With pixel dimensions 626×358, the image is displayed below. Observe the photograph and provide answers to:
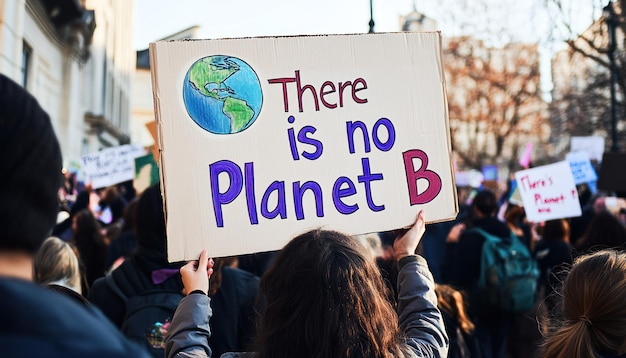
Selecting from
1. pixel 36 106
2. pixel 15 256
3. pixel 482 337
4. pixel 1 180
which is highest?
pixel 36 106

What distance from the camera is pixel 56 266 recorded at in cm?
334

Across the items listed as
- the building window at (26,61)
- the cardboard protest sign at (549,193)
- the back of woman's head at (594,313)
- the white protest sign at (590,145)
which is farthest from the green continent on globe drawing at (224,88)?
the building window at (26,61)

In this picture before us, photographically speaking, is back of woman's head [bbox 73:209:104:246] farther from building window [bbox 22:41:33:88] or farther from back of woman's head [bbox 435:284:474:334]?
building window [bbox 22:41:33:88]

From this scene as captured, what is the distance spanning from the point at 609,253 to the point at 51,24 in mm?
19567

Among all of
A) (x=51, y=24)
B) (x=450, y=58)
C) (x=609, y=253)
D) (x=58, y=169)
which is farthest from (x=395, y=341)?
(x=450, y=58)

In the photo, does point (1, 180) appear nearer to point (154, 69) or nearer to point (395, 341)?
point (395, 341)

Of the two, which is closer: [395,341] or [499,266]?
[395,341]

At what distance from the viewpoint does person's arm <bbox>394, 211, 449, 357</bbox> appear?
1974mm

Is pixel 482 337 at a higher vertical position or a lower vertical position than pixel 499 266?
lower

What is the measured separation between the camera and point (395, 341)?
1820 mm

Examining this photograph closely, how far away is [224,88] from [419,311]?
1.09 metres

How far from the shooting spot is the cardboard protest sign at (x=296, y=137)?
2.39 m

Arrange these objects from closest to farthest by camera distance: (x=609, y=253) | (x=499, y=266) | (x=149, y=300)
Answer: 1. (x=609, y=253)
2. (x=149, y=300)
3. (x=499, y=266)

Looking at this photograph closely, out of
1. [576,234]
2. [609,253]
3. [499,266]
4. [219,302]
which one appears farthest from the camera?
[576,234]
